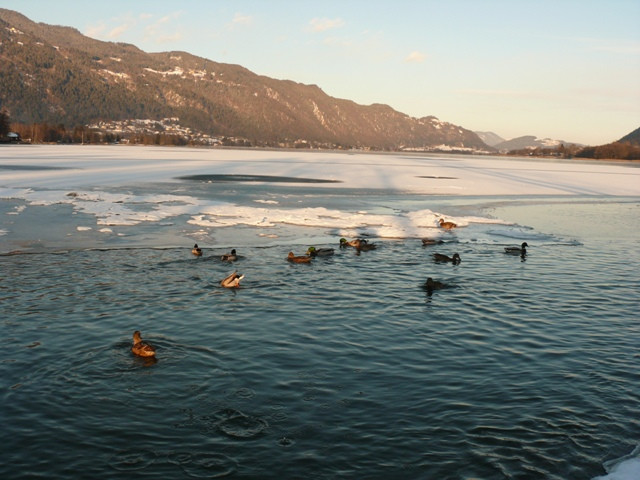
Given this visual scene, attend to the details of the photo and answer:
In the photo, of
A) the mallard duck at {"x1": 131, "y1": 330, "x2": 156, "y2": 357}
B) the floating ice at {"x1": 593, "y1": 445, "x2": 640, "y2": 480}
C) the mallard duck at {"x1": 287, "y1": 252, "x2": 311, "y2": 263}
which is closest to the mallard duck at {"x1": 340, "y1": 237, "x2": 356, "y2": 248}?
the mallard duck at {"x1": 287, "y1": 252, "x2": 311, "y2": 263}

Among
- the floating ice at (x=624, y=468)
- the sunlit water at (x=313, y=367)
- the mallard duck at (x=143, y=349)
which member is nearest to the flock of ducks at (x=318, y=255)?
the mallard duck at (x=143, y=349)

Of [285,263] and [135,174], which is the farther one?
[135,174]

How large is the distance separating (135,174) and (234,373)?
41.7m

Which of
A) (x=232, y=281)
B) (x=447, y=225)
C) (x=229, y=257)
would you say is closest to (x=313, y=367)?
(x=232, y=281)

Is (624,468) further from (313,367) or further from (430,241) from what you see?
(430,241)

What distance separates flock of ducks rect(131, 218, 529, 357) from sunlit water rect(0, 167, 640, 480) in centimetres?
25

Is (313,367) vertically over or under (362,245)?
under

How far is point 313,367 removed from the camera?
391 inches

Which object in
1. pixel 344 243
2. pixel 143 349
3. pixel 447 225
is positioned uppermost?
pixel 447 225

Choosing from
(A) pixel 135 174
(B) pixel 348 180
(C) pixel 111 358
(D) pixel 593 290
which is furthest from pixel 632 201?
(C) pixel 111 358

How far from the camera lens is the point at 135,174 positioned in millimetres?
48219

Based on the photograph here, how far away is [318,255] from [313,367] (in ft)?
29.1

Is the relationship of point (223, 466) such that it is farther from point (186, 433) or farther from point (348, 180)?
point (348, 180)

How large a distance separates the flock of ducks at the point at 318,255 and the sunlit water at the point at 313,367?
0.82 ft
